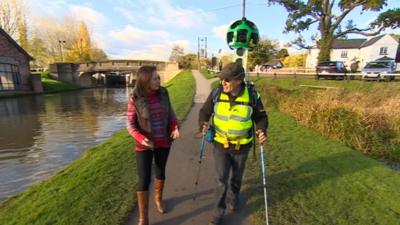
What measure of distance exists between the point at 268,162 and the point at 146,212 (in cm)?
311

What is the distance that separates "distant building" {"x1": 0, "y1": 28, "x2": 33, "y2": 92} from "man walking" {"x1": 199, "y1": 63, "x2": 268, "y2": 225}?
32886 millimetres

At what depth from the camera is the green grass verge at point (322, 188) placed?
3.46 m

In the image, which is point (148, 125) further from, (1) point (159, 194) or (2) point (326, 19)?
(2) point (326, 19)

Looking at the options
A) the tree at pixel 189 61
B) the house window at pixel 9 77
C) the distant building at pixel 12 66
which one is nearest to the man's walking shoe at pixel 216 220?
the distant building at pixel 12 66

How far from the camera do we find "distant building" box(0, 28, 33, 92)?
28.9 m

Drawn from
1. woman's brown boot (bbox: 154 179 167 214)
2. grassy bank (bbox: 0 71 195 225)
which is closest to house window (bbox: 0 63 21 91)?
grassy bank (bbox: 0 71 195 225)

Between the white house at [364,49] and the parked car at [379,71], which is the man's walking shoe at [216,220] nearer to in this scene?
the parked car at [379,71]

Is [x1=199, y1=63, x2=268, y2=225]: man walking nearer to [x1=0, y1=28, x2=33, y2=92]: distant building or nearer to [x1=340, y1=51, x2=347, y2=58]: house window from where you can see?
[x1=0, y1=28, x2=33, y2=92]: distant building

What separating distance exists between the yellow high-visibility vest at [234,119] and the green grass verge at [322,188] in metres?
1.15

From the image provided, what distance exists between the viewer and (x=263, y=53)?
63.7 metres

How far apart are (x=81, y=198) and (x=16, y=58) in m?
35.3

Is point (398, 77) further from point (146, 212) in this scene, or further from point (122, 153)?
point (146, 212)

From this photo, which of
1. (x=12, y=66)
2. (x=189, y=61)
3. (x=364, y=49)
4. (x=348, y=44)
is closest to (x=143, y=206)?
(x=12, y=66)

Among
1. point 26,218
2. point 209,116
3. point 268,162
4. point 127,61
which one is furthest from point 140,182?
point 127,61
